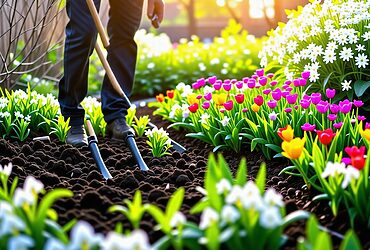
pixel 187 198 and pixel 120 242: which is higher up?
pixel 120 242

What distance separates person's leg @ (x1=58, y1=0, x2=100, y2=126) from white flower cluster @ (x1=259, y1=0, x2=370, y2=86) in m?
1.39

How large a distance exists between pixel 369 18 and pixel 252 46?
315 centimetres

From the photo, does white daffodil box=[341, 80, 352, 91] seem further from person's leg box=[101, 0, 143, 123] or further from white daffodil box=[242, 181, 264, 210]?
white daffodil box=[242, 181, 264, 210]

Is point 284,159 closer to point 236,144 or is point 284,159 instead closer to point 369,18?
point 236,144

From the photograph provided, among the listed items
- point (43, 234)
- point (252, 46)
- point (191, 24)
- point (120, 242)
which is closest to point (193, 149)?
point (43, 234)

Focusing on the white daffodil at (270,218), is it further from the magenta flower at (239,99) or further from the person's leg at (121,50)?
the person's leg at (121,50)

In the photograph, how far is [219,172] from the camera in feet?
6.49

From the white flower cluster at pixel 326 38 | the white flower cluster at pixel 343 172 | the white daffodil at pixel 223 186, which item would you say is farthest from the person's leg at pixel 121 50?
the white daffodil at pixel 223 186

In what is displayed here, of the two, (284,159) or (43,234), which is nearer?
(43,234)

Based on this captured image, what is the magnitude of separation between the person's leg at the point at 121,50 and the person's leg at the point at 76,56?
0.19 meters

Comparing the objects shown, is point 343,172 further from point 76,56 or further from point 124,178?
point 76,56

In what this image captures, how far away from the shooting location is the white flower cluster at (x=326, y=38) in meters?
4.01

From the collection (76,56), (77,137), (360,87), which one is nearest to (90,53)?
(76,56)

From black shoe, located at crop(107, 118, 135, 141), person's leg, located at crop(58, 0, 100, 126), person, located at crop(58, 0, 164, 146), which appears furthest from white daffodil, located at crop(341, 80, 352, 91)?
person's leg, located at crop(58, 0, 100, 126)
